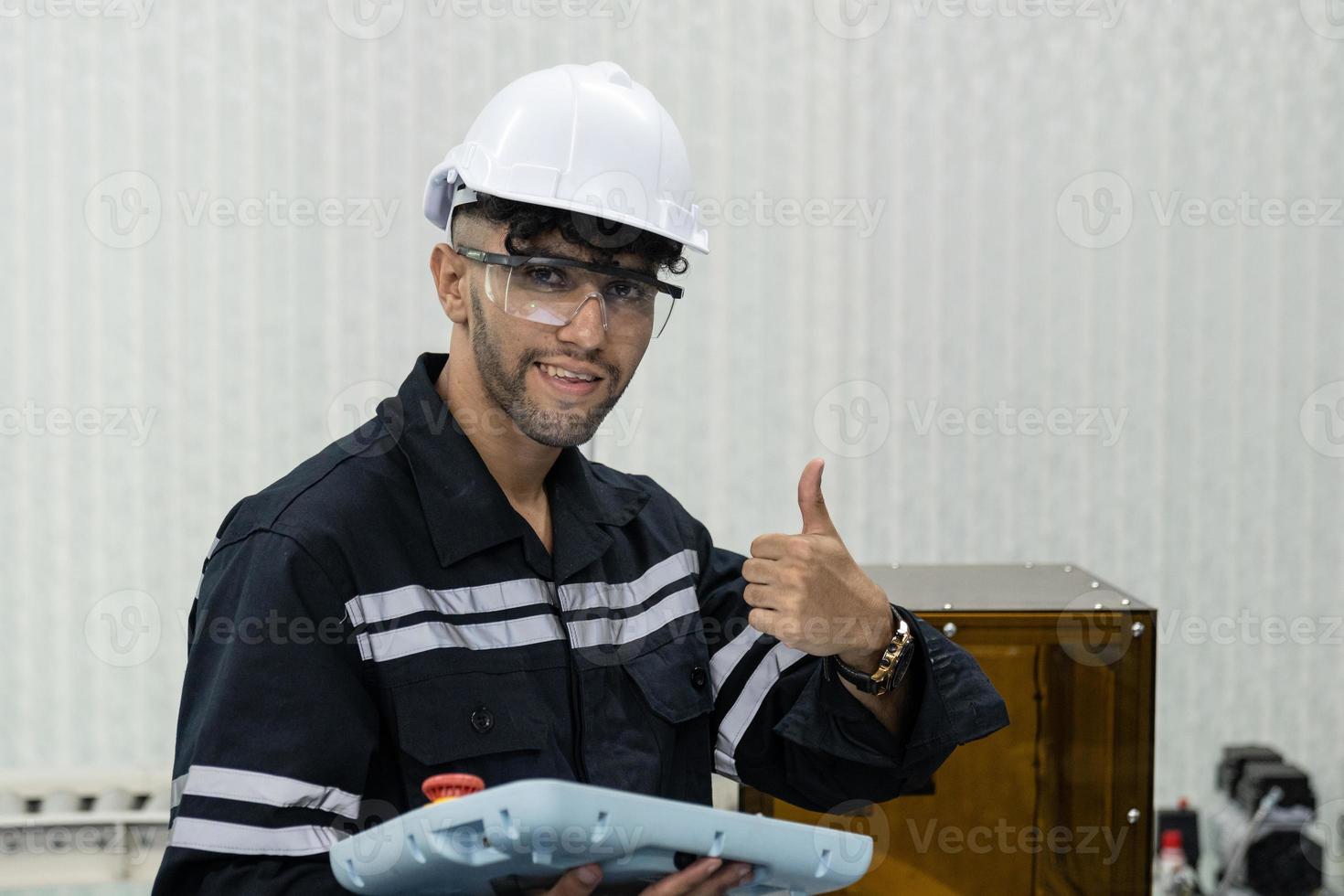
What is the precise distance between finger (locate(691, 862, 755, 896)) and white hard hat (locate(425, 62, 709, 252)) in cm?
63

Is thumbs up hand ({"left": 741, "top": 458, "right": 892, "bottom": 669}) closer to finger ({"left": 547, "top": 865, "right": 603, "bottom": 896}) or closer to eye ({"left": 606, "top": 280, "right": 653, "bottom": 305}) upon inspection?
eye ({"left": 606, "top": 280, "right": 653, "bottom": 305})

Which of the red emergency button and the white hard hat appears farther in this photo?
the white hard hat

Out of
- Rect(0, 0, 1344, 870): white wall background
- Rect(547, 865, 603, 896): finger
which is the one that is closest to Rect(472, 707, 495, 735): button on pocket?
Rect(547, 865, 603, 896): finger

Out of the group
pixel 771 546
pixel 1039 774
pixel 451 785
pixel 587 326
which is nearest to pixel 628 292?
pixel 587 326

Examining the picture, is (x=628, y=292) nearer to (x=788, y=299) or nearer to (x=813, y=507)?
(x=813, y=507)

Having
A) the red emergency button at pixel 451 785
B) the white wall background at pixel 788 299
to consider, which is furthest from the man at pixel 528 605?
the white wall background at pixel 788 299

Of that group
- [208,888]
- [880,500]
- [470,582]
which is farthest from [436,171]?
[880,500]

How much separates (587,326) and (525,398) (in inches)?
3.9

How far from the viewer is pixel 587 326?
1.30m

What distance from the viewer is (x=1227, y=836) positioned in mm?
2455

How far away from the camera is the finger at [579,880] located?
955 mm

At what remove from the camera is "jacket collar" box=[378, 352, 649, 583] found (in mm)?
1278

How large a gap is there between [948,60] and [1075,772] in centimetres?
142

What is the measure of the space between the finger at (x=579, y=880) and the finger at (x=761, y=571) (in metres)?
0.41
